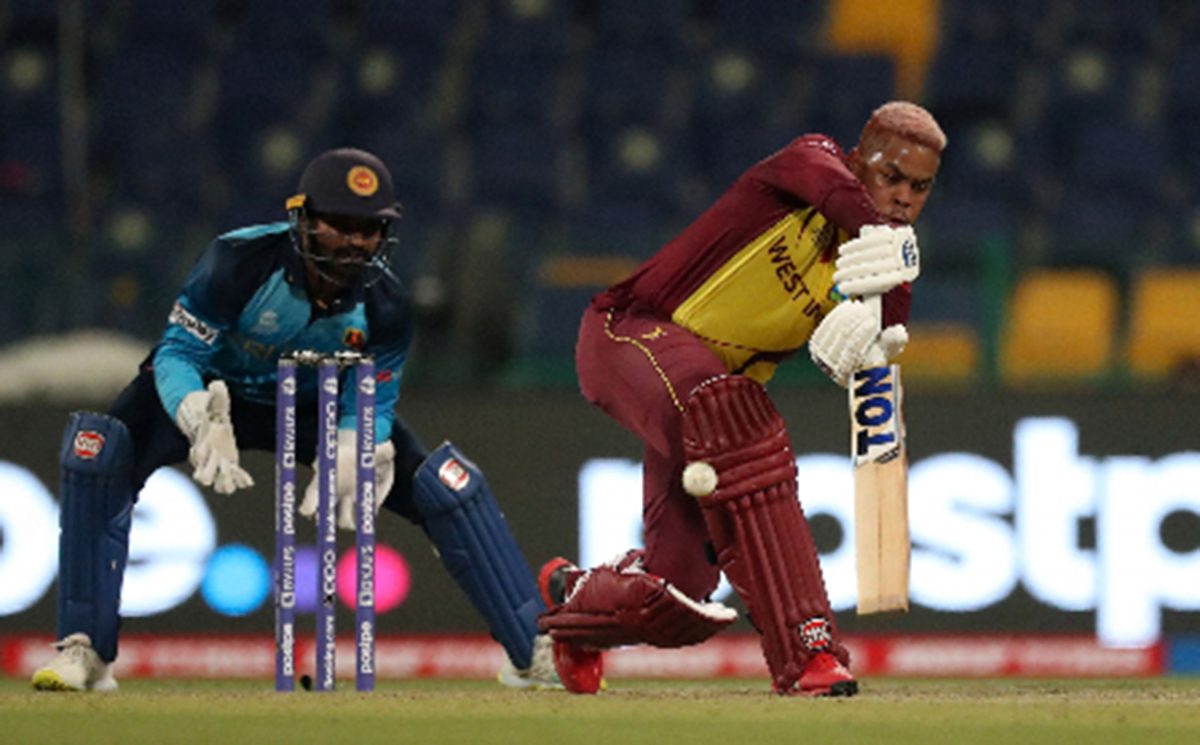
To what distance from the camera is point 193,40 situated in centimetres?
1224

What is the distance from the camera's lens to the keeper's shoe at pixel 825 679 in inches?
192

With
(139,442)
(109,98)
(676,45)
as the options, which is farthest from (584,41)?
(139,442)

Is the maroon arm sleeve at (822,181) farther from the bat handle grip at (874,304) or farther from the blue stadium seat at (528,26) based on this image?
Answer: the blue stadium seat at (528,26)

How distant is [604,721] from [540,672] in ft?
7.24

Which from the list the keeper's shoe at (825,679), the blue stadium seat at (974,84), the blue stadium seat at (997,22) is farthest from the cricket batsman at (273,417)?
the blue stadium seat at (997,22)

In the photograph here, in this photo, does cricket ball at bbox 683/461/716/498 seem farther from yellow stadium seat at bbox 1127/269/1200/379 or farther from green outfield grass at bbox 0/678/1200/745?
yellow stadium seat at bbox 1127/269/1200/379

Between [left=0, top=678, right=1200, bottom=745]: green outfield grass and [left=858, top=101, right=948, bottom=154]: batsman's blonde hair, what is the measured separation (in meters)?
1.38

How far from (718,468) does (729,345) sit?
0.46 metres

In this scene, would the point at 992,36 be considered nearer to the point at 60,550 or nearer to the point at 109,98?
the point at 109,98

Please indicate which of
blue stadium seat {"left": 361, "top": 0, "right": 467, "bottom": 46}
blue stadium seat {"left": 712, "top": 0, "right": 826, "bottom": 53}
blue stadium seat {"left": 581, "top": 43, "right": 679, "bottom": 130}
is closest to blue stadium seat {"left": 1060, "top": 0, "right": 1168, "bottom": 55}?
blue stadium seat {"left": 712, "top": 0, "right": 826, "bottom": 53}

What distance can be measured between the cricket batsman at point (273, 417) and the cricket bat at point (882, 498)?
1.51m

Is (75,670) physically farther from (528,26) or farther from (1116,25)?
(1116,25)

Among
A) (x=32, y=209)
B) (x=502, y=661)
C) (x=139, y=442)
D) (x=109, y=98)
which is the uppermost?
(x=109, y=98)

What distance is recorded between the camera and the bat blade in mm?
5008
